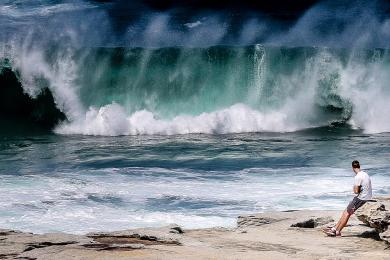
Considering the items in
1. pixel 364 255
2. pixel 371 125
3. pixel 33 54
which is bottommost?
pixel 364 255

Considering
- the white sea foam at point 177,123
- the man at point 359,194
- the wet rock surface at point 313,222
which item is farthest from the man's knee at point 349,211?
the white sea foam at point 177,123

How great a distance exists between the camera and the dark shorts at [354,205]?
8664 millimetres

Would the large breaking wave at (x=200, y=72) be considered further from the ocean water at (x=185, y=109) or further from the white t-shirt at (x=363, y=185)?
the white t-shirt at (x=363, y=185)

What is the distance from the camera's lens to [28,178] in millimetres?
13539

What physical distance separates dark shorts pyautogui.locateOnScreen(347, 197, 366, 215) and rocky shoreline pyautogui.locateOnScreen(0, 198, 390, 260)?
7 cm

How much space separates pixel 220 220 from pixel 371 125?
1104 centimetres

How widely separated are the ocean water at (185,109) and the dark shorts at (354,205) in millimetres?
2058

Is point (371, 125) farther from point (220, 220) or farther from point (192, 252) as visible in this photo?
point (192, 252)

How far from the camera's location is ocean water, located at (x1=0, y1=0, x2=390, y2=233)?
11922 millimetres

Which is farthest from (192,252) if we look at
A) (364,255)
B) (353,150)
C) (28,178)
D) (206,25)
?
(206,25)

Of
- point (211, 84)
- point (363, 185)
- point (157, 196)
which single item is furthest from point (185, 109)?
point (363, 185)

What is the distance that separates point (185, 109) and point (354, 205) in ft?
45.4

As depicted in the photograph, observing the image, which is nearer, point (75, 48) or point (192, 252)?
point (192, 252)

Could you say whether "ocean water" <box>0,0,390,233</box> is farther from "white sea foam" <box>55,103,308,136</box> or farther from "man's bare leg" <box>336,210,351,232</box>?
"man's bare leg" <box>336,210,351,232</box>
